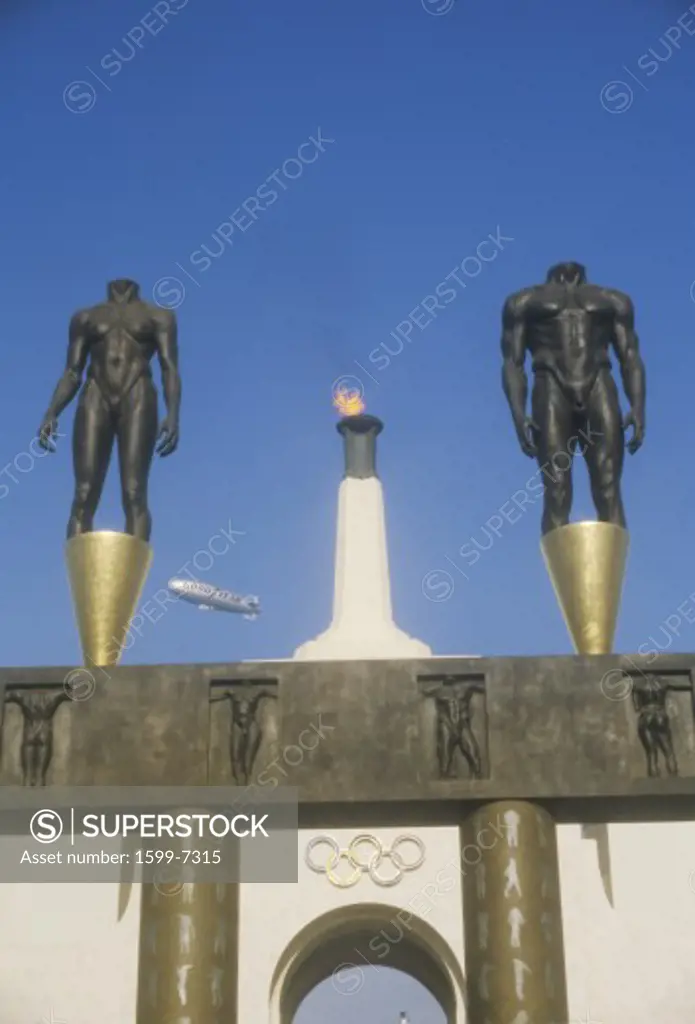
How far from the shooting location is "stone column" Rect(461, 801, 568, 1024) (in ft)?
42.7

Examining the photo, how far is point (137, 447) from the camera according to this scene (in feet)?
53.7

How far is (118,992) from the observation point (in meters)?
13.6

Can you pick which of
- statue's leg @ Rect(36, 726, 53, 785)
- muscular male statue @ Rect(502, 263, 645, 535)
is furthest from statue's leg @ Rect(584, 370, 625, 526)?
statue's leg @ Rect(36, 726, 53, 785)

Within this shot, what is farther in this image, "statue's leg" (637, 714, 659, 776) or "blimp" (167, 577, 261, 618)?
"blimp" (167, 577, 261, 618)

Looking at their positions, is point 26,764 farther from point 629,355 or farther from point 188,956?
point 629,355

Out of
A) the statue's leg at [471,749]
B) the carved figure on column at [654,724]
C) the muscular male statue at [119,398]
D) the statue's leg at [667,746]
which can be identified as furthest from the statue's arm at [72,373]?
the statue's leg at [667,746]

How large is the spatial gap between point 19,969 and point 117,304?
7877mm

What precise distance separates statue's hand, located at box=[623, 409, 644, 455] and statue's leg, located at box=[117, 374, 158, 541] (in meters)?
5.68

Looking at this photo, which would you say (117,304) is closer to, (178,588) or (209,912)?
(209,912)

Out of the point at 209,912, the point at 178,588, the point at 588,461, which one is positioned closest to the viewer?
the point at 209,912

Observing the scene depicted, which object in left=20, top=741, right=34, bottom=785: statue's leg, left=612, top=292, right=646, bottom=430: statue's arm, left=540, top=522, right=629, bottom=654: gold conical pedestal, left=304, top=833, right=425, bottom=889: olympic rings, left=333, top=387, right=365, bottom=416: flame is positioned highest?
Answer: left=333, top=387, right=365, bottom=416: flame

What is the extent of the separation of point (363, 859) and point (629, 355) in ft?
22.1

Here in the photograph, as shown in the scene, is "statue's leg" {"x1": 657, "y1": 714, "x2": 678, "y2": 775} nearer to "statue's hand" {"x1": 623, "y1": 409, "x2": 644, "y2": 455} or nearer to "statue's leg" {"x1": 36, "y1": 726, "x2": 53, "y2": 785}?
"statue's hand" {"x1": 623, "y1": 409, "x2": 644, "y2": 455}

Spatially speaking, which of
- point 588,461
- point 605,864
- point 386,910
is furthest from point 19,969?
point 588,461
